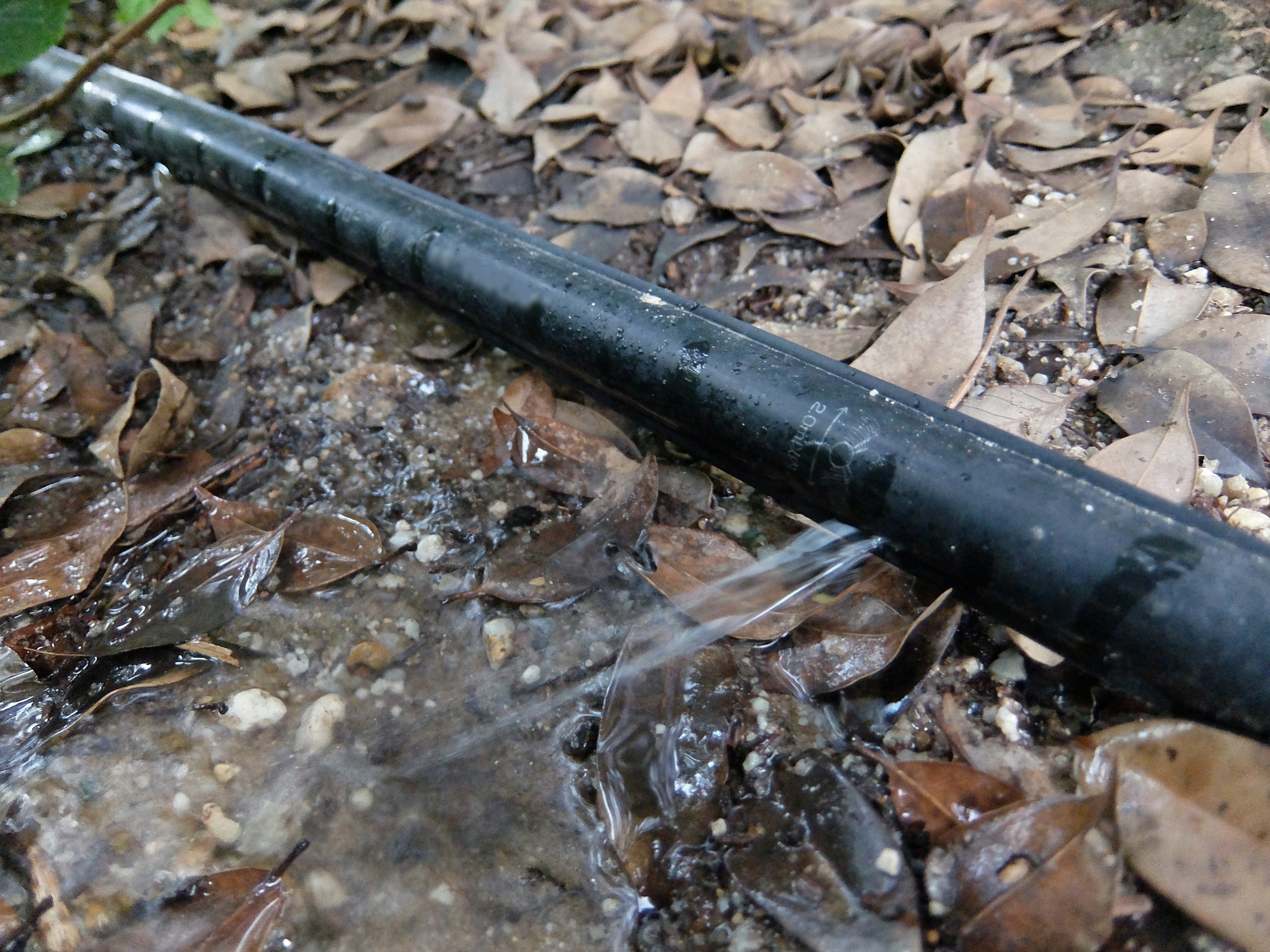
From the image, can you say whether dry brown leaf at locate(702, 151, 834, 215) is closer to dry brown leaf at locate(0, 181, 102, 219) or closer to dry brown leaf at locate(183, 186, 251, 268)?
dry brown leaf at locate(183, 186, 251, 268)

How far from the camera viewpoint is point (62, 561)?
160cm

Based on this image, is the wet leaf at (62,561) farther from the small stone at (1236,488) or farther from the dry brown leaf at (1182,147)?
the dry brown leaf at (1182,147)

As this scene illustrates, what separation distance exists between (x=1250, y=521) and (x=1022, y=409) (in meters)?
0.40

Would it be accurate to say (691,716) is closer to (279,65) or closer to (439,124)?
(439,124)

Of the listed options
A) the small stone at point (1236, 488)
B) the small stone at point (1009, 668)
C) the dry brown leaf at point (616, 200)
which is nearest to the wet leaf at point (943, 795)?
the small stone at point (1009, 668)

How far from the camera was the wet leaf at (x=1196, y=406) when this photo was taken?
1364mm

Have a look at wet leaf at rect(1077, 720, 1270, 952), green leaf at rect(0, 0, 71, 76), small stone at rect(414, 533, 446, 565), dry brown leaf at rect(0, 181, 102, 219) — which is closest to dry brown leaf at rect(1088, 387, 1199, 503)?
wet leaf at rect(1077, 720, 1270, 952)

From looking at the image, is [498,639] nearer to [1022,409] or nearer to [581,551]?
[581,551]

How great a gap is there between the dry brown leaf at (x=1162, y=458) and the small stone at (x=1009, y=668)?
0.34m

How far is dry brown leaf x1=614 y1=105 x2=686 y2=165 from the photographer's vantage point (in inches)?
87.7

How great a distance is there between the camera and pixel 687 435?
5.01ft

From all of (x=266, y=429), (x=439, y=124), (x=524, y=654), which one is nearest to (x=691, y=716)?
(x=524, y=654)

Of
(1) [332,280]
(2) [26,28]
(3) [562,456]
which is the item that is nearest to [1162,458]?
(3) [562,456]

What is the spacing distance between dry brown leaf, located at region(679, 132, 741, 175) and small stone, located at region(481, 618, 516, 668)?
4.51 ft
